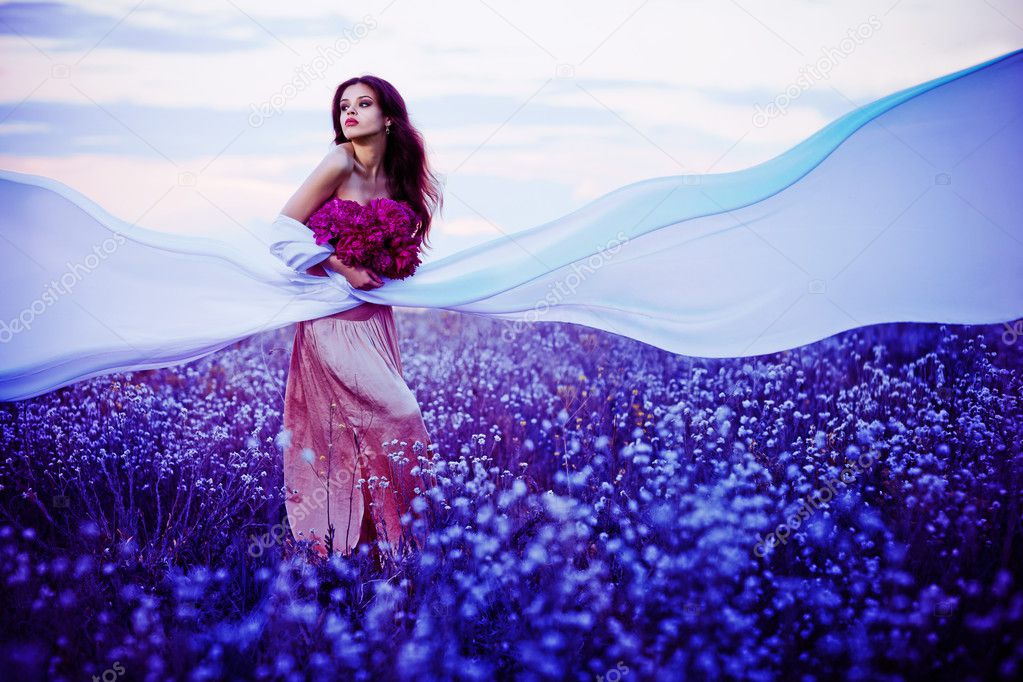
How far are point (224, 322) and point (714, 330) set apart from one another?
263 centimetres

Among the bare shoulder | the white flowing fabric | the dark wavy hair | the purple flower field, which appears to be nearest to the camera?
the purple flower field

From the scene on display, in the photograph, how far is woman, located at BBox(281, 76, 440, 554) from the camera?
157 inches

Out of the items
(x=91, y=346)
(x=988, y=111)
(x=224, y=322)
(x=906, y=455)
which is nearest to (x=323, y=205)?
(x=224, y=322)

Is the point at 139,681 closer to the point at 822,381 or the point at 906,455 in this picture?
the point at 906,455

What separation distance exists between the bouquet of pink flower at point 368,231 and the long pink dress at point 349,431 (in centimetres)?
30

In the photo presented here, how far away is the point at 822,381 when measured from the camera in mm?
5922

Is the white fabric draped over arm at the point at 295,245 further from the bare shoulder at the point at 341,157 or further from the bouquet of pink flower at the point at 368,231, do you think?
the bare shoulder at the point at 341,157

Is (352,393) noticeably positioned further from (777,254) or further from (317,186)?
(777,254)
